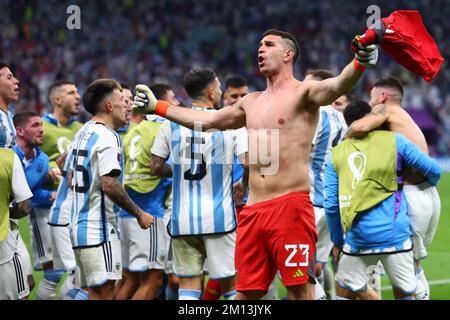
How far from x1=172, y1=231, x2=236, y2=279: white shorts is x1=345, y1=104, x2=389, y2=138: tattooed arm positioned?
1326 mm

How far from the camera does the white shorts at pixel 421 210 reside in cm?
735

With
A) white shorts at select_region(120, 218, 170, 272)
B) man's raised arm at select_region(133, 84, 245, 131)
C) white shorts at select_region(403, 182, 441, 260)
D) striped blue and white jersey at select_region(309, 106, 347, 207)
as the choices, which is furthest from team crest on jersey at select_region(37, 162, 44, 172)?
white shorts at select_region(403, 182, 441, 260)

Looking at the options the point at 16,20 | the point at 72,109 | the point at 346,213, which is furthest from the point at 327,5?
the point at 346,213

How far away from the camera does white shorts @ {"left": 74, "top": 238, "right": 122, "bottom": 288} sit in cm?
680

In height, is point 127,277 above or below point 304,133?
below

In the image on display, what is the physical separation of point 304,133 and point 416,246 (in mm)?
2357

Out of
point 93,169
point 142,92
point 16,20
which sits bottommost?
point 93,169

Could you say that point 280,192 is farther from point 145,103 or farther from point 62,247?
point 62,247

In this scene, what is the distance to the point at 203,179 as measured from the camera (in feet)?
23.6

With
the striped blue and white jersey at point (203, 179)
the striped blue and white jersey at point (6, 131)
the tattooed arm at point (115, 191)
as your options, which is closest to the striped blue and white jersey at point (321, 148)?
the striped blue and white jersey at point (203, 179)

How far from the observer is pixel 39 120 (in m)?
8.37

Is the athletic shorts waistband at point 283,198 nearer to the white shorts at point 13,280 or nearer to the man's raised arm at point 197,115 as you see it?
the man's raised arm at point 197,115

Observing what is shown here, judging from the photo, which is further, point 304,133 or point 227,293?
point 227,293
